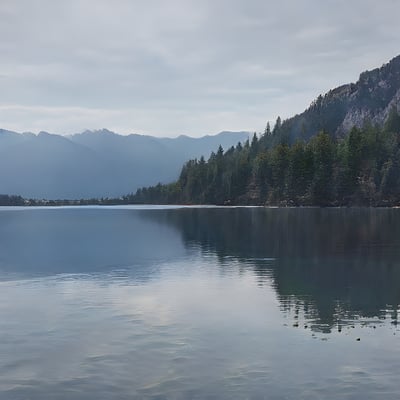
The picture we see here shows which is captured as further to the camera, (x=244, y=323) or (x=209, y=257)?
(x=209, y=257)

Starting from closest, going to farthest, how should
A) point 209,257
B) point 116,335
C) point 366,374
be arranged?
point 366,374 < point 116,335 < point 209,257

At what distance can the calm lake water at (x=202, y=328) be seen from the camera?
762 inches

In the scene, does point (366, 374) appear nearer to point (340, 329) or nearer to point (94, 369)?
point (340, 329)

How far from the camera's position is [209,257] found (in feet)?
190

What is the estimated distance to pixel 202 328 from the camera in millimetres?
27297

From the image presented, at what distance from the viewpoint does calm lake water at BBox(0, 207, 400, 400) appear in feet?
63.5

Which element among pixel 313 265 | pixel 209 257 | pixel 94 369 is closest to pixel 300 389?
pixel 94 369

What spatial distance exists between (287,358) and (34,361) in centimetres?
997

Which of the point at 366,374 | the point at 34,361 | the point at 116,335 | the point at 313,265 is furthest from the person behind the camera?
the point at 313,265

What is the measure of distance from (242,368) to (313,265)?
29.6m

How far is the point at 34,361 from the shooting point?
72.4 feet

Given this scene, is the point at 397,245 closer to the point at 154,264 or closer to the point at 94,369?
the point at 154,264

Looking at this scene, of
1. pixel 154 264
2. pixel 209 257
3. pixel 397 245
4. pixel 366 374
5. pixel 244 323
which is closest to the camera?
pixel 366 374

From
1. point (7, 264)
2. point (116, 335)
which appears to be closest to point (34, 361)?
point (116, 335)
